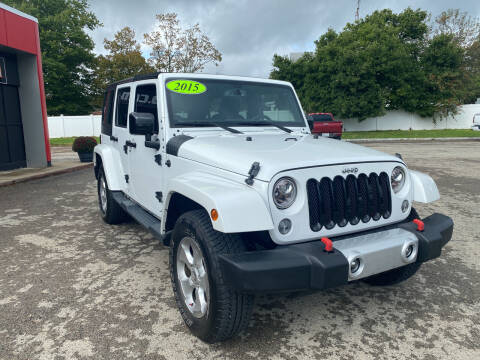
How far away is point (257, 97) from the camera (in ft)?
13.1

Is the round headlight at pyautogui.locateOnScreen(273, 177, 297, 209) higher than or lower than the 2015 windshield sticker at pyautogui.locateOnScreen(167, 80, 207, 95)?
lower

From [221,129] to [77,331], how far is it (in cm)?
206

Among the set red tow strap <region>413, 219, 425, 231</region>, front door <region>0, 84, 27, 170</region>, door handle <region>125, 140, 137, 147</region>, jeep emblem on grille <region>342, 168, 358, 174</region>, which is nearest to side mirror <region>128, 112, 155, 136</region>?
door handle <region>125, 140, 137, 147</region>

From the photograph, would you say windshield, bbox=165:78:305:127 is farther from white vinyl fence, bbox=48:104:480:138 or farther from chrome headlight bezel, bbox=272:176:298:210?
white vinyl fence, bbox=48:104:480:138

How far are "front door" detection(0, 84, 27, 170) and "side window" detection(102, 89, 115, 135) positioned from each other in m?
7.14

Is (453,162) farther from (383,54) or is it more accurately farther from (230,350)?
(383,54)

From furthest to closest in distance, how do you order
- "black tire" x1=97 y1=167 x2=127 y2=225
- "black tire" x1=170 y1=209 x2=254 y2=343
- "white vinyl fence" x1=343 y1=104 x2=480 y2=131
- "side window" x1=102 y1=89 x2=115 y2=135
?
1. "white vinyl fence" x1=343 y1=104 x2=480 y2=131
2. "side window" x1=102 y1=89 x2=115 y2=135
3. "black tire" x1=97 y1=167 x2=127 y2=225
4. "black tire" x1=170 y1=209 x2=254 y2=343

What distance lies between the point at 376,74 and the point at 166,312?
2972 cm

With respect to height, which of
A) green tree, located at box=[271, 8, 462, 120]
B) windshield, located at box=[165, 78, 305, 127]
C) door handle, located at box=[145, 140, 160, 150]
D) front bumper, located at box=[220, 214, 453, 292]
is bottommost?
front bumper, located at box=[220, 214, 453, 292]

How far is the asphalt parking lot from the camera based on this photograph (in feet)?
8.38

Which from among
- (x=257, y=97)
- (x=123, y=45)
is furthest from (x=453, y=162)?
(x=123, y=45)

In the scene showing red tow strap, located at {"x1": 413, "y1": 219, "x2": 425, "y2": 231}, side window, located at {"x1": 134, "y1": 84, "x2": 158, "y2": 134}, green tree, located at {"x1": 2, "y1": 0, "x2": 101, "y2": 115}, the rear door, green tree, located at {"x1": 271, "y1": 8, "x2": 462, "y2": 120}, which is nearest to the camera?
red tow strap, located at {"x1": 413, "y1": 219, "x2": 425, "y2": 231}

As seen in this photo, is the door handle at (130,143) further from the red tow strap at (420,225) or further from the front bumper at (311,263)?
the red tow strap at (420,225)

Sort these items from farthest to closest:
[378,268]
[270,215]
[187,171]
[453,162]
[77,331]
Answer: [453,162] < [187,171] < [77,331] < [378,268] < [270,215]
